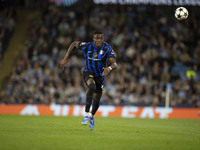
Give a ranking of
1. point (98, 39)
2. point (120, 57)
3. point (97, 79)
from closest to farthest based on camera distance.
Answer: point (98, 39) < point (97, 79) < point (120, 57)

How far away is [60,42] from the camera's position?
80.1ft

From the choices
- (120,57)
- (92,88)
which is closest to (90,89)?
(92,88)

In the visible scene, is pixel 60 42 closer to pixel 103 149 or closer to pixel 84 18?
pixel 84 18

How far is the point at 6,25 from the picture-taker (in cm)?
2572

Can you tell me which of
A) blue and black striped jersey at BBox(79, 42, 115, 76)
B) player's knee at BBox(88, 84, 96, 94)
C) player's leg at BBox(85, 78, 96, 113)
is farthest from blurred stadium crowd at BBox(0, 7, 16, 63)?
player's knee at BBox(88, 84, 96, 94)

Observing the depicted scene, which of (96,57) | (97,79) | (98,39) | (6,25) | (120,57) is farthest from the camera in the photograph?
(6,25)

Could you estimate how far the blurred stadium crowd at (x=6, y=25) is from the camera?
25.1 metres

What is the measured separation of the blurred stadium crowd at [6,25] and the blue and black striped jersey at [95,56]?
51.9ft

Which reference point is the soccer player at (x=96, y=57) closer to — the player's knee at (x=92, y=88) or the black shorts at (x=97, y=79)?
the black shorts at (x=97, y=79)

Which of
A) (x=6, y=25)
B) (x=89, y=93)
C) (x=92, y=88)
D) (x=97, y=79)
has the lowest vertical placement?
(x=89, y=93)

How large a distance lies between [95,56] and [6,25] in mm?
16908

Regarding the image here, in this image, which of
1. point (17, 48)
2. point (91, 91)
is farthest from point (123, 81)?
point (91, 91)

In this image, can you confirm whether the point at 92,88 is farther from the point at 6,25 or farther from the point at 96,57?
the point at 6,25

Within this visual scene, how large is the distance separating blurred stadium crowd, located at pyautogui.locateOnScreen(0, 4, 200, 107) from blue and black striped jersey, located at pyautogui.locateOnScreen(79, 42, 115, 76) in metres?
10.9
